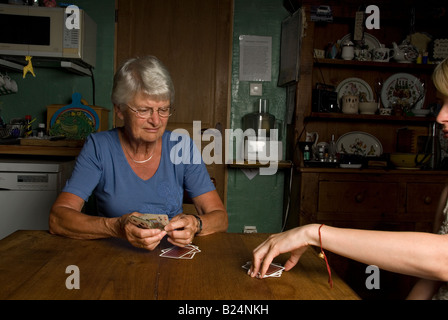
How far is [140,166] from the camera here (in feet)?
5.74

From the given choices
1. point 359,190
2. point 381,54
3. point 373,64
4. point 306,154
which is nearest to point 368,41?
point 381,54

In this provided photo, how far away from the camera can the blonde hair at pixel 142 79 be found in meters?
1.67

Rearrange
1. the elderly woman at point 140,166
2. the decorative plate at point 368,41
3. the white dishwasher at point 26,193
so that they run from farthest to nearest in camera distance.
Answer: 1. the decorative plate at point 368,41
2. the white dishwasher at point 26,193
3. the elderly woman at point 140,166

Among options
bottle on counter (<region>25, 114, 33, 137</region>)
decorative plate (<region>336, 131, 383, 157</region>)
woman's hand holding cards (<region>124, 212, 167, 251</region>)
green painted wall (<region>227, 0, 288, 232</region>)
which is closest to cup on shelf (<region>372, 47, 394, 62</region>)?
decorative plate (<region>336, 131, 383, 157</region>)

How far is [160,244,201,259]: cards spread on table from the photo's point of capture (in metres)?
1.21

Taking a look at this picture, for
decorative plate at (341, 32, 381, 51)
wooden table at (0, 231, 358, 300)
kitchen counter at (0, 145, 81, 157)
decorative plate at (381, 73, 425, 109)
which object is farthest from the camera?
decorative plate at (381, 73, 425, 109)

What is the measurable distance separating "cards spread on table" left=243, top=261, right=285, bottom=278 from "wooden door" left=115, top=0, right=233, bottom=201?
Result: 246cm

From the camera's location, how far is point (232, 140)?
11.9 feet

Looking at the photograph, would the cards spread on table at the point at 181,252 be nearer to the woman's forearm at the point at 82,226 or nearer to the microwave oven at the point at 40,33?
the woman's forearm at the point at 82,226

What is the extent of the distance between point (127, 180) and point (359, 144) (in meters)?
2.42

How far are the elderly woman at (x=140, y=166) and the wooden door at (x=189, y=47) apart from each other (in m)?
1.78

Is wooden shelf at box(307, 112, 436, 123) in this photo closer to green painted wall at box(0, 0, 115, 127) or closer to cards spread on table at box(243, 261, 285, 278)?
green painted wall at box(0, 0, 115, 127)

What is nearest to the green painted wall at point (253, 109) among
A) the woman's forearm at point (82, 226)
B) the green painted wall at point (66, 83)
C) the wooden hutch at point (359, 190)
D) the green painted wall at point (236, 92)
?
the green painted wall at point (236, 92)

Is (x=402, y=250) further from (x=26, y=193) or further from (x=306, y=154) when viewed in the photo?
(x=26, y=193)
